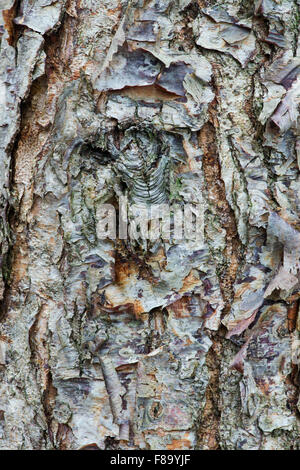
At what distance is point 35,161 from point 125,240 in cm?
27

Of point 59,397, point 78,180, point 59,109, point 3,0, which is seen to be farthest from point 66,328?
point 3,0

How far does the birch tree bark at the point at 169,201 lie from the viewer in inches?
37.4

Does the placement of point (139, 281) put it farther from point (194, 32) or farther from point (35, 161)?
point (194, 32)

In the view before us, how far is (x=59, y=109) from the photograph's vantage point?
981 millimetres

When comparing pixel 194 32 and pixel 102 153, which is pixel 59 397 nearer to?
pixel 102 153

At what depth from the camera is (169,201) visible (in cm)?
95

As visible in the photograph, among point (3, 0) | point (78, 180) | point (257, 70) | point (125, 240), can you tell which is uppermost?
point (3, 0)

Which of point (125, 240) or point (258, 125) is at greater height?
point (258, 125)

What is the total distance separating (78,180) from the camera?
3.17ft

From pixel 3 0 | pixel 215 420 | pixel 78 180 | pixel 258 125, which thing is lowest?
pixel 215 420

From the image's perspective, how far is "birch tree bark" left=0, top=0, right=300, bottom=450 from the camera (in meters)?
0.95

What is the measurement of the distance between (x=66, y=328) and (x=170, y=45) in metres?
0.64

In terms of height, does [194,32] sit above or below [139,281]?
above

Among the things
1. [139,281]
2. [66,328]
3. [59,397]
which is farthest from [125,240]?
[59,397]
